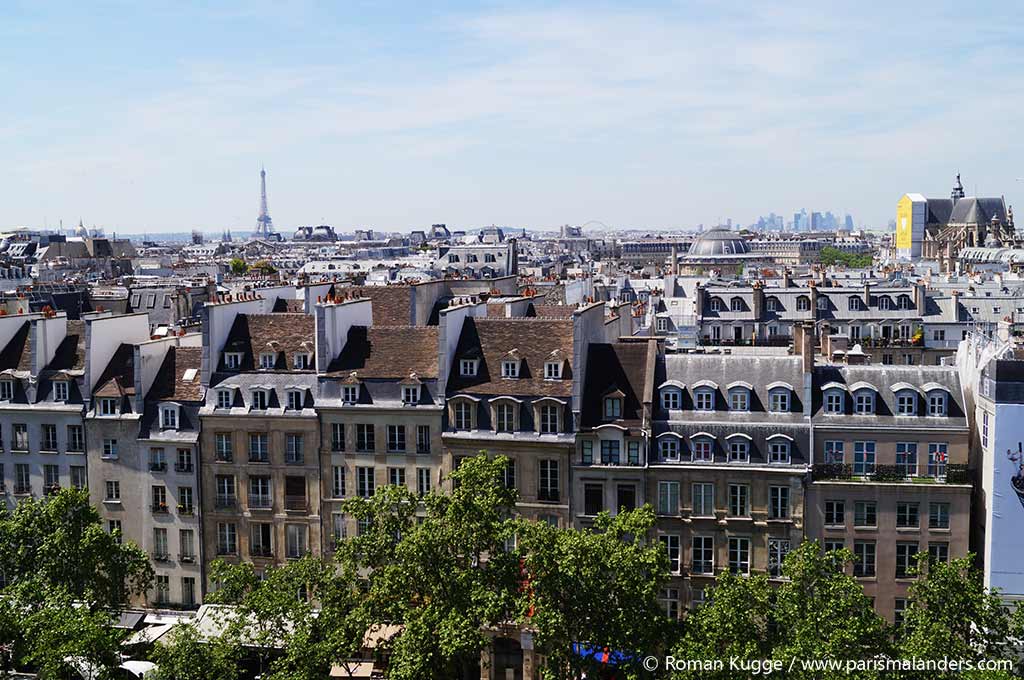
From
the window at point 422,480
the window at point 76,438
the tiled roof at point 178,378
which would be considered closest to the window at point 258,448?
the tiled roof at point 178,378

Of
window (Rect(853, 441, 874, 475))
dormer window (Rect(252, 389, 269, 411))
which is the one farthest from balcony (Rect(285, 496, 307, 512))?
window (Rect(853, 441, 874, 475))

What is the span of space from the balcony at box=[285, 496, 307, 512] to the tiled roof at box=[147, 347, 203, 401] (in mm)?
7319

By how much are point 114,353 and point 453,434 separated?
2098 centimetres

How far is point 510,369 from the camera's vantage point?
5797 cm

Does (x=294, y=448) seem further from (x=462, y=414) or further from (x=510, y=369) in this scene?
(x=510, y=369)

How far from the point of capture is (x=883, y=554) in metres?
52.9

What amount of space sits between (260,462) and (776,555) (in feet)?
86.4

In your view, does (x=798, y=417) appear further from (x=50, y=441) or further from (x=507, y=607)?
(x=50, y=441)

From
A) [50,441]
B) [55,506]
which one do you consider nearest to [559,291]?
[50,441]

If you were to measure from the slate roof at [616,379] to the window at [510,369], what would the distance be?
11.8 feet

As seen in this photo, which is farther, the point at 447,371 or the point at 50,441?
the point at 50,441

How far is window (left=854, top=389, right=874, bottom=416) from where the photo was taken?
55.1m

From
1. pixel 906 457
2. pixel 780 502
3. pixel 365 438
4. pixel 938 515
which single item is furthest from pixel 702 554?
pixel 365 438

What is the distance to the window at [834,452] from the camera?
54375mm
